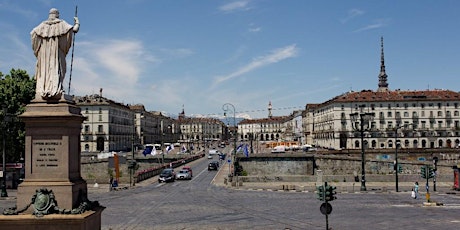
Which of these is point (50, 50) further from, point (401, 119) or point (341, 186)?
point (401, 119)

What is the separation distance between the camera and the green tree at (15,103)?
49469 mm

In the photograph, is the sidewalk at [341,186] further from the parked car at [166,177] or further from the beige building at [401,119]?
the beige building at [401,119]

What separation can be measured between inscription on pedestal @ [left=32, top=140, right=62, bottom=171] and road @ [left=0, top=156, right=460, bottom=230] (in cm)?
951

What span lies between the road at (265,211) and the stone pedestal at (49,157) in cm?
933

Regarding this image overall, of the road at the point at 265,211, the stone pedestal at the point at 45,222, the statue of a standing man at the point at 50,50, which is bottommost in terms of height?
the road at the point at 265,211

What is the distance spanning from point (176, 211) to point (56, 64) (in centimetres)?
1682

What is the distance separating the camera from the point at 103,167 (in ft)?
255

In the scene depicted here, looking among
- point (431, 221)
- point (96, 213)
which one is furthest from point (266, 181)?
point (96, 213)

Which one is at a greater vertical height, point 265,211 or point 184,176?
point 265,211

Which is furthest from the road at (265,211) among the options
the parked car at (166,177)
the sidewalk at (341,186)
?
the parked car at (166,177)

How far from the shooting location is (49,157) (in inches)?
551

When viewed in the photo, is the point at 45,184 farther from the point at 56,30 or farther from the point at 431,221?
the point at 431,221

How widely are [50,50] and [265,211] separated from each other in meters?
18.6

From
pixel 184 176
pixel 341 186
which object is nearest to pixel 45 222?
pixel 341 186
